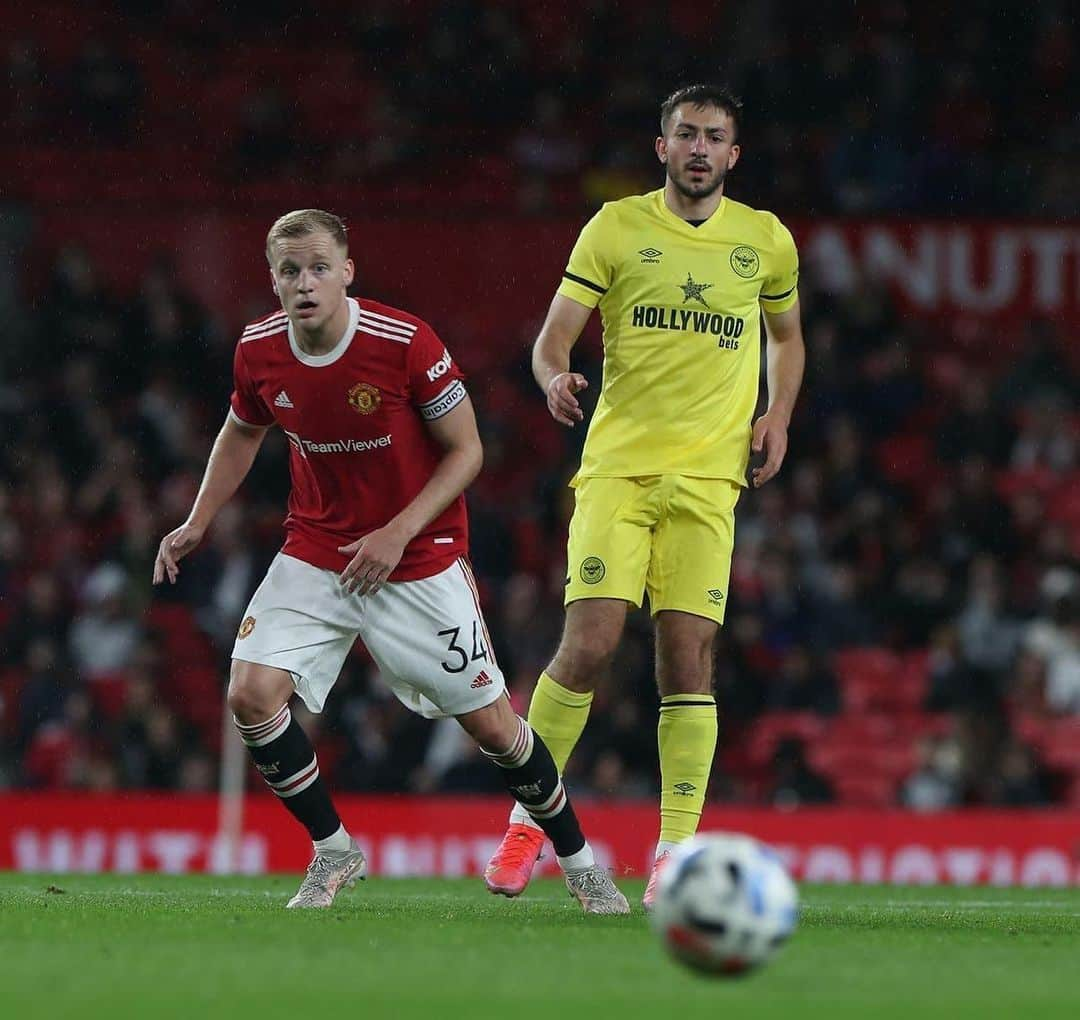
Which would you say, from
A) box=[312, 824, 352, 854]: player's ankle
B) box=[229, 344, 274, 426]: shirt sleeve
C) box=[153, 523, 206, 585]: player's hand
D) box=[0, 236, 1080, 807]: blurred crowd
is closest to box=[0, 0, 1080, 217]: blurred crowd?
box=[0, 236, 1080, 807]: blurred crowd

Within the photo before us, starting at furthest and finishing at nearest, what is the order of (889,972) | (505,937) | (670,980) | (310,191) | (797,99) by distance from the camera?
(797,99) < (310,191) < (505,937) < (889,972) < (670,980)

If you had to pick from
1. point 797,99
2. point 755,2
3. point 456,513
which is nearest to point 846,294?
point 797,99

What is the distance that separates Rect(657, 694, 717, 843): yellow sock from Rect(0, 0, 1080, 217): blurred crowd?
11.5 meters

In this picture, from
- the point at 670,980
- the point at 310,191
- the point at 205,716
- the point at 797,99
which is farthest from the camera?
the point at 797,99

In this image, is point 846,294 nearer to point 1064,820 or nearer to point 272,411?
point 1064,820

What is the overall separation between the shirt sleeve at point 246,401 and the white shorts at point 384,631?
487 millimetres

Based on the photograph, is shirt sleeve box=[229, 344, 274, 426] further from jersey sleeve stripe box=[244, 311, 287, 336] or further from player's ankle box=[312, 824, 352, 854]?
player's ankle box=[312, 824, 352, 854]

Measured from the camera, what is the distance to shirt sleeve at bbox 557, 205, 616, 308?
7426 mm

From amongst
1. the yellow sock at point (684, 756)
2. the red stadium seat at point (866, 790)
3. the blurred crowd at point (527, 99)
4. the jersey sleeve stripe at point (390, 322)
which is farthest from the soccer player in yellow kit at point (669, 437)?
the blurred crowd at point (527, 99)

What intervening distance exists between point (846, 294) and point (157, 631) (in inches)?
260

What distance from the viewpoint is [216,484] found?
23.3 feet

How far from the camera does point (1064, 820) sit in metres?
12.8

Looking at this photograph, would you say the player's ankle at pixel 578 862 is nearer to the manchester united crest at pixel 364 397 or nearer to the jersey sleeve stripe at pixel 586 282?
the manchester united crest at pixel 364 397

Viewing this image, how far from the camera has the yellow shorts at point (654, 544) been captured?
7.29 meters
